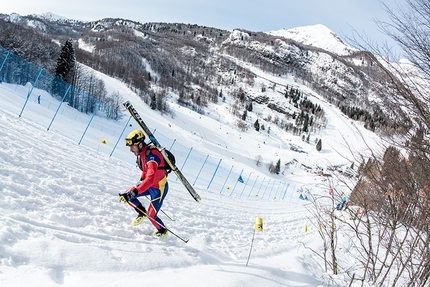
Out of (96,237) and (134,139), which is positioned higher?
(134,139)

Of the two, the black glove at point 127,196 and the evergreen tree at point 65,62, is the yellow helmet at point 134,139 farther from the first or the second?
the evergreen tree at point 65,62

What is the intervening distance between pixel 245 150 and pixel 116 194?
2722 inches

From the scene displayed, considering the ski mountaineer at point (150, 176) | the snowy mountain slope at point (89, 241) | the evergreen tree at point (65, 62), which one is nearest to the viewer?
the snowy mountain slope at point (89, 241)

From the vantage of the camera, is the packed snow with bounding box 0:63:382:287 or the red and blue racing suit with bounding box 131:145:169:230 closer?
the packed snow with bounding box 0:63:382:287

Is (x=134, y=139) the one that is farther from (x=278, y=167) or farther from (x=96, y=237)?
(x=278, y=167)

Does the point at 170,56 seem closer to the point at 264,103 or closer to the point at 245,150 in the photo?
the point at 264,103

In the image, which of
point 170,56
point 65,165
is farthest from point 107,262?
point 170,56

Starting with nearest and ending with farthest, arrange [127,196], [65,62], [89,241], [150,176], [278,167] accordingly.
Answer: [89,241]
[127,196]
[150,176]
[65,62]
[278,167]

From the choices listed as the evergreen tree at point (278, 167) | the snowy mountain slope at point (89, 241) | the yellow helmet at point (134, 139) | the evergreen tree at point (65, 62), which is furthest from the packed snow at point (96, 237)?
the evergreen tree at point (278, 167)

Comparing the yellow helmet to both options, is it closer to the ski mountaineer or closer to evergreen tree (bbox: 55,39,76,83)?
the ski mountaineer

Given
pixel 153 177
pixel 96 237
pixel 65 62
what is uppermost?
pixel 65 62

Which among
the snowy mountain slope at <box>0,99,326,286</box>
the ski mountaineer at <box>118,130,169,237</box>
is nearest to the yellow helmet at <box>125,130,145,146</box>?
the ski mountaineer at <box>118,130,169,237</box>

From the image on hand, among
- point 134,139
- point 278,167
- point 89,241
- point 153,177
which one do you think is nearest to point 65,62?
point 134,139

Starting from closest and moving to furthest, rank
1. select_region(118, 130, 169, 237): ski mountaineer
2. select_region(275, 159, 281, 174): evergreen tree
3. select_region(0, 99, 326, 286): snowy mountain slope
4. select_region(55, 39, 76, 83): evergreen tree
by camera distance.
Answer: select_region(0, 99, 326, 286): snowy mountain slope, select_region(118, 130, 169, 237): ski mountaineer, select_region(55, 39, 76, 83): evergreen tree, select_region(275, 159, 281, 174): evergreen tree
